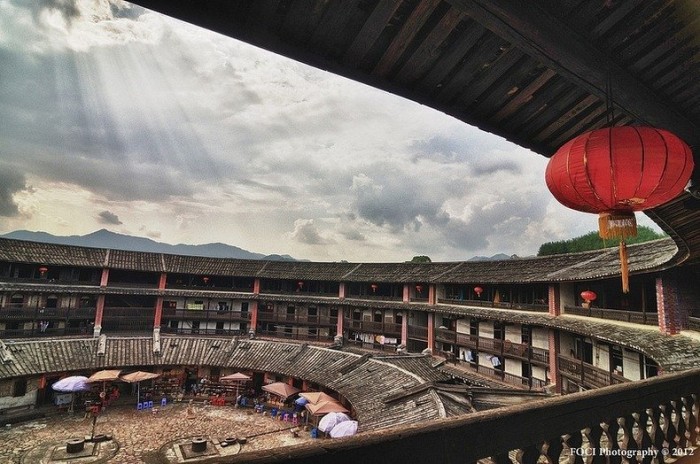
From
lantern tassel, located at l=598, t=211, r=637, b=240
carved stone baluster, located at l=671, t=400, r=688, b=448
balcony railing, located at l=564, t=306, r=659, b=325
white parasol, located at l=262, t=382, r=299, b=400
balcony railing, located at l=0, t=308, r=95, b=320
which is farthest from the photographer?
balcony railing, located at l=0, t=308, r=95, b=320

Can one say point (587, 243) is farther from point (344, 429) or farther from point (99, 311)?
point (99, 311)

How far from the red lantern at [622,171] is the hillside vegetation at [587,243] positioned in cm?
3829

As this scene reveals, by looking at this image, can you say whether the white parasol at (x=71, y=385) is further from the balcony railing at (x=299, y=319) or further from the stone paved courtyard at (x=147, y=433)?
the balcony railing at (x=299, y=319)

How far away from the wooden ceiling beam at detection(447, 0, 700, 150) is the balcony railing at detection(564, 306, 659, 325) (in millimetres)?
13161

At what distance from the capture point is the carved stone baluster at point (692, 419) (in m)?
4.00

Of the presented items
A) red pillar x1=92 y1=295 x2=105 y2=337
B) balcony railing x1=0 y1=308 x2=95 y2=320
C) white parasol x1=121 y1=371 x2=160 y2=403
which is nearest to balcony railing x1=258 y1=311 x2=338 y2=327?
Answer: white parasol x1=121 y1=371 x2=160 y2=403

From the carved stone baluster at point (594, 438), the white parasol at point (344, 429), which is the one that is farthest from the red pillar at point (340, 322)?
the carved stone baluster at point (594, 438)

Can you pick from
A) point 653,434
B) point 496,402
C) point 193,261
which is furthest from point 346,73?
point 193,261

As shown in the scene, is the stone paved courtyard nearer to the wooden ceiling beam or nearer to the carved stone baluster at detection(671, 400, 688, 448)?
the carved stone baluster at detection(671, 400, 688, 448)

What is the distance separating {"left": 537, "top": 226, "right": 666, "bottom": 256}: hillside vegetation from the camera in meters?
41.0

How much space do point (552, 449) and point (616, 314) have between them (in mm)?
17117

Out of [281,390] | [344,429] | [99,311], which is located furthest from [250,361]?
[99,311]

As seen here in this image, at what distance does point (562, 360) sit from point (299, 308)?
2149 cm

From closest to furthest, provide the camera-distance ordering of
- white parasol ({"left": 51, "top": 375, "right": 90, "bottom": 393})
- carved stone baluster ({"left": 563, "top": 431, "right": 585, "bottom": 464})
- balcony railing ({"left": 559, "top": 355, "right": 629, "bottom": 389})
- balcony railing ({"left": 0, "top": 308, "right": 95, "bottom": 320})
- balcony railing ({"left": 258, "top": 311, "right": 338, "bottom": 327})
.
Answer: carved stone baluster ({"left": 563, "top": 431, "right": 585, "bottom": 464})
balcony railing ({"left": 559, "top": 355, "right": 629, "bottom": 389})
white parasol ({"left": 51, "top": 375, "right": 90, "bottom": 393})
balcony railing ({"left": 0, "top": 308, "right": 95, "bottom": 320})
balcony railing ({"left": 258, "top": 311, "right": 338, "bottom": 327})
